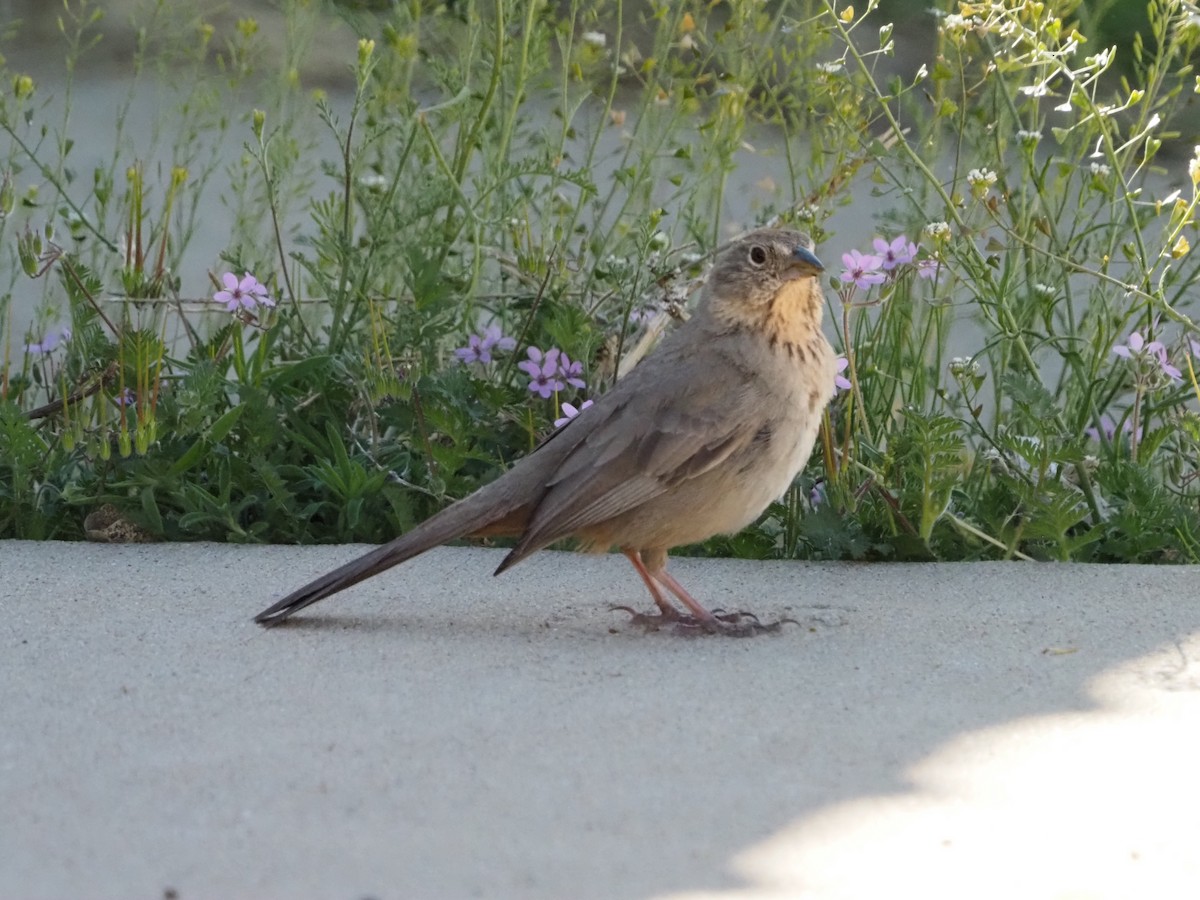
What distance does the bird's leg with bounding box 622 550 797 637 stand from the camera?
388cm

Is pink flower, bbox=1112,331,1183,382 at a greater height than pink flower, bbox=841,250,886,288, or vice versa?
pink flower, bbox=841,250,886,288

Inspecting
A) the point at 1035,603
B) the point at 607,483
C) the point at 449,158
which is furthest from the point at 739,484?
the point at 449,158

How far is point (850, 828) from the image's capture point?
8.33ft

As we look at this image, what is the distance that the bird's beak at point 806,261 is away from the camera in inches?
158

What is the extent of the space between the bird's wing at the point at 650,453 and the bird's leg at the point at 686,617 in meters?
0.24

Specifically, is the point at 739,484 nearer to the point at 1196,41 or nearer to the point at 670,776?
the point at 670,776

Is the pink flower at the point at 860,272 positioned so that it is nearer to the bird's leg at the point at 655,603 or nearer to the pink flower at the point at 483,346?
the bird's leg at the point at 655,603

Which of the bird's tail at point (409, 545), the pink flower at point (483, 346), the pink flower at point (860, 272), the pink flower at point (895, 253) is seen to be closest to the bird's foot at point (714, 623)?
the bird's tail at point (409, 545)

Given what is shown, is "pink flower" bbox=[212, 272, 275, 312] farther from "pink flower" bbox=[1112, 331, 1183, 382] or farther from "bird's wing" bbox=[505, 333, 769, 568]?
"pink flower" bbox=[1112, 331, 1183, 382]

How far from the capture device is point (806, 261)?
4.04 meters

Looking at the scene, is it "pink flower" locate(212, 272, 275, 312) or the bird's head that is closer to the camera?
the bird's head

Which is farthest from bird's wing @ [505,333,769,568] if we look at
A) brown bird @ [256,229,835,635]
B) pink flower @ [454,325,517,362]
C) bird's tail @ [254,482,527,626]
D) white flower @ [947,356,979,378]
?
pink flower @ [454,325,517,362]

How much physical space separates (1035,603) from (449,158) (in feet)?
9.67

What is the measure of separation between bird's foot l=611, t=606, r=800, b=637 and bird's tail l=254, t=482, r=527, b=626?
0.42m
